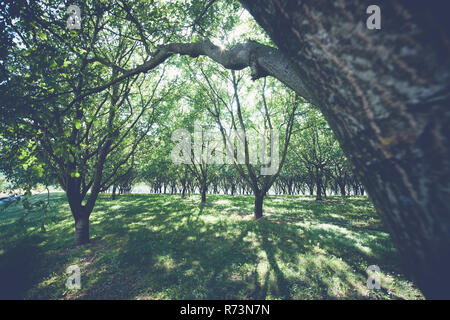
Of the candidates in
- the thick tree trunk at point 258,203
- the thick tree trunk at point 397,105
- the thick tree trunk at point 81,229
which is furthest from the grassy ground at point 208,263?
the thick tree trunk at point 397,105

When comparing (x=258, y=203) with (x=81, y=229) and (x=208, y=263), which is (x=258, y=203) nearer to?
(x=208, y=263)

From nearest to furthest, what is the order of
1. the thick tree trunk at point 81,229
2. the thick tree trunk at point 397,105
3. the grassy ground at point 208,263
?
1. the thick tree trunk at point 397,105
2. the grassy ground at point 208,263
3. the thick tree trunk at point 81,229

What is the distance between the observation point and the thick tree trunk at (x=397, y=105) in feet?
2.73

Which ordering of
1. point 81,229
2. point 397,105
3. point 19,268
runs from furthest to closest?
point 81,229 < point 19,268 < point 397,105

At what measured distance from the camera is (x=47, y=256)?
301 inches

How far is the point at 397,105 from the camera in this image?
0.90 meters

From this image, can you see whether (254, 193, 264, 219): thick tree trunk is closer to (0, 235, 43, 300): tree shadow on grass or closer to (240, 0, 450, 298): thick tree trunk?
(0, 235, 43, 300): tree shadow on grass

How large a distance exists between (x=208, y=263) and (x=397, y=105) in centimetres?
712

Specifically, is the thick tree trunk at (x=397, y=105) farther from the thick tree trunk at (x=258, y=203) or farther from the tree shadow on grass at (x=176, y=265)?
the thick tree trunk at (x=258, y=203)

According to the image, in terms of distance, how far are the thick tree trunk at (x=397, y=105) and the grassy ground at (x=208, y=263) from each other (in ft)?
16.5

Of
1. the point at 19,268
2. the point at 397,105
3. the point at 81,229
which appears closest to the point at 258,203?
the point at 81,229
